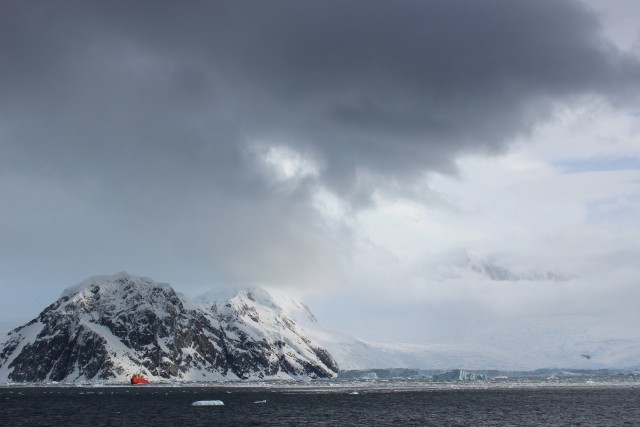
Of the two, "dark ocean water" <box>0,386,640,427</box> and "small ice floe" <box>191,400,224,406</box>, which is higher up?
"small ice floe" <box>191,400,224,406</box>

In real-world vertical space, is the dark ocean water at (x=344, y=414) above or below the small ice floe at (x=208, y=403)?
below

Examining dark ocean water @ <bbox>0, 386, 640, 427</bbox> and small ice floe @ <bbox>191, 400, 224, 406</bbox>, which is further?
small ice floe @ <bbox>191, 400, 224, 406</bbox>

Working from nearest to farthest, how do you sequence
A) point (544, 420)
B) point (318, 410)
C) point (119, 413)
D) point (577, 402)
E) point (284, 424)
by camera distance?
point (284, 424) < point (544, 420) < point (119, 413) < point (318, 410) < point (577, 402)

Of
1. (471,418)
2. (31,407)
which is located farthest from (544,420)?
(31,407)

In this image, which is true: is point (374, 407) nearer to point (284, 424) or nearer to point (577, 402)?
point (284, 424)

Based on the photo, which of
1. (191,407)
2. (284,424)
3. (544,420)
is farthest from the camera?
(191,407)

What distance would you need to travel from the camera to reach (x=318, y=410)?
166 m

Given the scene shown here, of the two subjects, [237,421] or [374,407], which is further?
[374,407]

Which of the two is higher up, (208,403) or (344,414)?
(208,403)

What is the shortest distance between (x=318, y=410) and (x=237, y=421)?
117 feet

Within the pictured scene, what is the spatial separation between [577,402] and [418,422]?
285ft

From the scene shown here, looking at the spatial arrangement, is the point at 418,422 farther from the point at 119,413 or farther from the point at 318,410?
the point at 119,413

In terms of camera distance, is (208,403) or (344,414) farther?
(208,403)

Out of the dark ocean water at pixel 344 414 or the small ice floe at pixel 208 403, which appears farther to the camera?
the small ice floe at pixel 208 403
